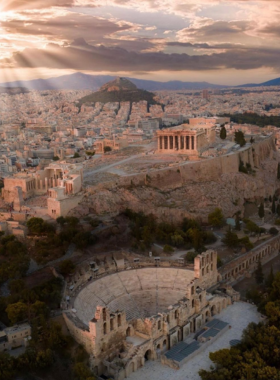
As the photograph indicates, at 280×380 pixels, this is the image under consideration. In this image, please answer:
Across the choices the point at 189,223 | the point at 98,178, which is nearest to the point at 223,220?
the point at 189,223

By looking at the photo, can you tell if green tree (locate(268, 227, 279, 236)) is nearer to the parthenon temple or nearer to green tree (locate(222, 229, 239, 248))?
green tree (locate(222, 229, 239, 248))

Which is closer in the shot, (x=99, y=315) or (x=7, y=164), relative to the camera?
(x=99, y=315)

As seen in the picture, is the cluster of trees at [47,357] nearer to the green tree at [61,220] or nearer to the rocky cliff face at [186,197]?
the green tree at [61,220]

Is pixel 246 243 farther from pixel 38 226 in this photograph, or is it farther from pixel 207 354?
pixel 38 226

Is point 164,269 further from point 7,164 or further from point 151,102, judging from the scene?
point 151,102

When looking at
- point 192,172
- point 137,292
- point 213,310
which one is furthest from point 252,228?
point 137,292
